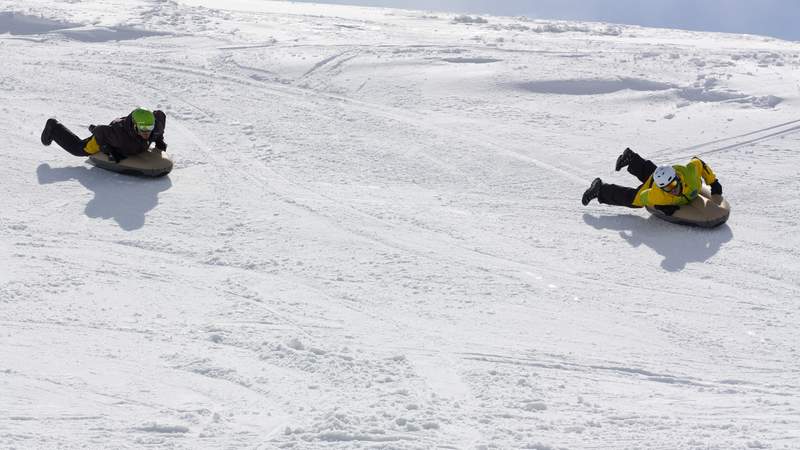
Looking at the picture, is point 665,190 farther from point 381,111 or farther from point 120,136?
point 120,136

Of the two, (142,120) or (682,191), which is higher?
(142,120)

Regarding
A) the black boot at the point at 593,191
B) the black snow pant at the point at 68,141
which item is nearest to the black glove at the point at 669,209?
the black boot at the point at 593,191

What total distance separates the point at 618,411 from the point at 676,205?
443 centimetres

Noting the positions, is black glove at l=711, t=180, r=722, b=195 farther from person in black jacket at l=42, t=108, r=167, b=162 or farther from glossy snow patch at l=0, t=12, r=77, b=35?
glossy snow patch at l=0, t=12, r=77, b=35

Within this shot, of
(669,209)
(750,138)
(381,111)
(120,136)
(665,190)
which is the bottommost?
(669,209)

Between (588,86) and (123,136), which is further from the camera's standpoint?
(588,86)

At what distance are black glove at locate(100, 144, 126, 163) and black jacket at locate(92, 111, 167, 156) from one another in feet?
0.06

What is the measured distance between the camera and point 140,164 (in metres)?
11.3

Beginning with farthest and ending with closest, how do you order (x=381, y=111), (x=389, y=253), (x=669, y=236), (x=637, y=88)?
(x=637, y=88), (x=381, y=111), (x=669, y=236), (x=389, y=253)

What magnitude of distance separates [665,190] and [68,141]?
6.78 meters

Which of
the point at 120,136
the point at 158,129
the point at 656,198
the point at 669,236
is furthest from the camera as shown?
the point at 158,129

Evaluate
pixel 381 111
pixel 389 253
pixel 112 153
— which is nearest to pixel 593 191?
pixel 389 253

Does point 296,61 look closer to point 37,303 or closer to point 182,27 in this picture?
point 182,27

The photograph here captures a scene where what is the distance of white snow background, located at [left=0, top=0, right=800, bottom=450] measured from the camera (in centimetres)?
665
